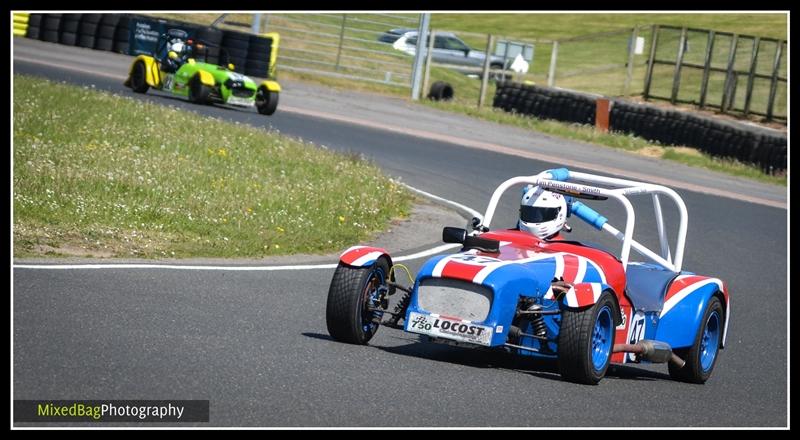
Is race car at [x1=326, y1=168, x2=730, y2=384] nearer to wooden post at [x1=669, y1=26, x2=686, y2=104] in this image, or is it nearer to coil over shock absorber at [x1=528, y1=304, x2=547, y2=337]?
coil over shock absorber at [x1=528, y1=304, x2=547, y2=337]

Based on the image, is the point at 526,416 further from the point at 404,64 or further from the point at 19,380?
the point at 404,64

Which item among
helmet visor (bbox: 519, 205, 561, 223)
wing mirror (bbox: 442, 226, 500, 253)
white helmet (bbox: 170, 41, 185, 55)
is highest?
helmet visor (bbox: 519, 205, 561, 223)

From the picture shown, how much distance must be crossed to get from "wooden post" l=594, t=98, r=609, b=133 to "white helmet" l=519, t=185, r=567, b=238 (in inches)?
809

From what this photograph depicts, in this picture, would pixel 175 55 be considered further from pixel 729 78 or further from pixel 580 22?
pixel 580 22

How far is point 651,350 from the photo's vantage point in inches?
361

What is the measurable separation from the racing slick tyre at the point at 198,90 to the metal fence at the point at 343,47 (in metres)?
9.92

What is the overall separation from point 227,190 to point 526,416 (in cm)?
882

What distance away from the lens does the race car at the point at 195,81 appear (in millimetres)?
25734

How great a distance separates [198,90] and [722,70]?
1333 cm

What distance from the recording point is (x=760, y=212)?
834 inches

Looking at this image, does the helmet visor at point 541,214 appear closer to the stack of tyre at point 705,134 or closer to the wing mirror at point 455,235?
the wing mirror at point 455,235

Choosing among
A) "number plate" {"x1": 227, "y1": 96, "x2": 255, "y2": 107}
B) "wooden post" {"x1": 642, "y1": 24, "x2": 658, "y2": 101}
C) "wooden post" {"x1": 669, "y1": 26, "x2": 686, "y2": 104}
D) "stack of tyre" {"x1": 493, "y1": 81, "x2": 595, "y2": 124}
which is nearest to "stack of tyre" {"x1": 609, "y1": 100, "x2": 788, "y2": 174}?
"stack of tyre" {"x1": 493, "y1": 81, "x2": 595, "y2": 124}

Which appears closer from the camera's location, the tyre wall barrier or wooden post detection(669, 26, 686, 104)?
wooden post detection(669, 26, 686, 104)

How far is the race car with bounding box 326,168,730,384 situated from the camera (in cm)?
821
